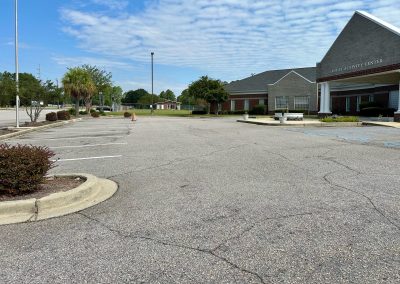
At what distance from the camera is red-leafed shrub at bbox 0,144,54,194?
18.7ft

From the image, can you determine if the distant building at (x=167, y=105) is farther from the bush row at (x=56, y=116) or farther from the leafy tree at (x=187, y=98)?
the bush row at (x=56, y=116)

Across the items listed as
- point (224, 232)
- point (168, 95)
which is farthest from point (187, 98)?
point (168, 95)

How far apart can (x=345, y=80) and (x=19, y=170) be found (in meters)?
36.2

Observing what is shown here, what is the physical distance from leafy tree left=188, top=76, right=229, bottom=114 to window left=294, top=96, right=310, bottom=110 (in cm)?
989

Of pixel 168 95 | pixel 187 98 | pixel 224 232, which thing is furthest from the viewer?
pixel 168 95

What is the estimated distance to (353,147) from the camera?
12.9 meters

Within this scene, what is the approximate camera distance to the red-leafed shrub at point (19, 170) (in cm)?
570

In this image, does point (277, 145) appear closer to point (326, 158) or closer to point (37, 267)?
point (326, 158)

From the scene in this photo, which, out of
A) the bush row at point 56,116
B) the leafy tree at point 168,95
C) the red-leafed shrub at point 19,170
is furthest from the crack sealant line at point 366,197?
the leafy tree at point 168,95

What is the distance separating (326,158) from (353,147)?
316cm

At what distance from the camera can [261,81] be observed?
58.2 metres

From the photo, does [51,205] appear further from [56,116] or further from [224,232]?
[56,116]

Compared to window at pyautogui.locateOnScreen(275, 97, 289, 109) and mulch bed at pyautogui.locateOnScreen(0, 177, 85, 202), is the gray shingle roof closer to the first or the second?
window at pyautogui.locateOnScreen(275, 97, 289, 109)

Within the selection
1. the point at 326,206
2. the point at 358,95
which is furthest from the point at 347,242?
the point at 358,95
